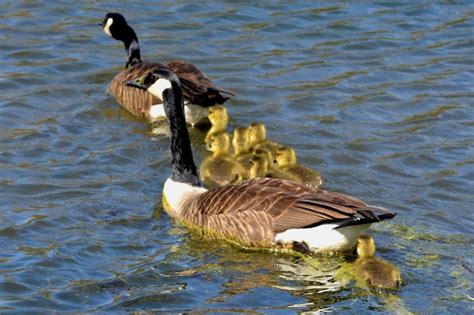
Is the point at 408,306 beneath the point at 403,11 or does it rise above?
beneath

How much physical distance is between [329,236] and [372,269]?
2.42 feet

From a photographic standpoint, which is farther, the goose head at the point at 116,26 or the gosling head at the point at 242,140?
the goose head at the point at 116,26

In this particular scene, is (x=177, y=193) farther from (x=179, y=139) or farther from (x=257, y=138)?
(x=257, y=138)

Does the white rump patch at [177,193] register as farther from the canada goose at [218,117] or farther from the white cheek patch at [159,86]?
the canada goose at [218,117]

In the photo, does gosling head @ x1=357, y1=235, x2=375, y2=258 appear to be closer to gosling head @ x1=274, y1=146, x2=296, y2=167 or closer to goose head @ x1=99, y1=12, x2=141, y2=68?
gosling head @ x1=274, y1=146, x2=296, y2=167

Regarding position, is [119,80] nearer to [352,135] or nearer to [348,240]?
[352,135]

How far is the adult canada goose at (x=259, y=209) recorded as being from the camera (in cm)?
951

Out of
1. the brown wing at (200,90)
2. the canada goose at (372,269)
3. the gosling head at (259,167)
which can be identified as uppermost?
the brown wing at (200,90)

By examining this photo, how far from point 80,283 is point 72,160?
3349 millimetres

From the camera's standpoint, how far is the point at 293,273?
9.45 m

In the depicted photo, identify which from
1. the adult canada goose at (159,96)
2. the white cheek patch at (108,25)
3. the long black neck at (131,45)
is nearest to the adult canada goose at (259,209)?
the adult canada goose at (159,96)

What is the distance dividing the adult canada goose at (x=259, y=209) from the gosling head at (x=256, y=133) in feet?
3.70

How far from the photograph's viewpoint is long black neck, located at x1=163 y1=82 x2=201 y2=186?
36.7 feet

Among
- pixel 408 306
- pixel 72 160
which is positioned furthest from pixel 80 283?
pixel 72 160
